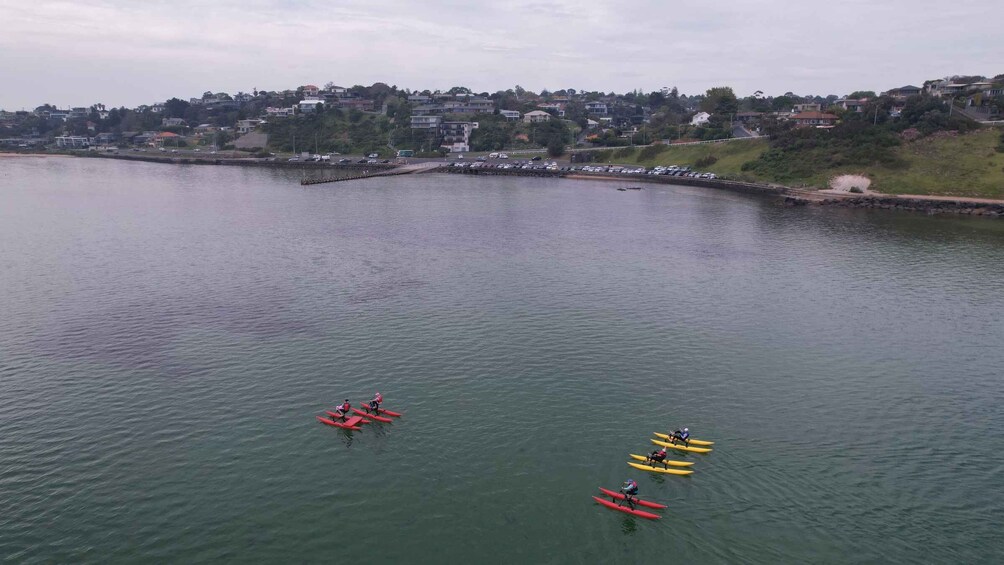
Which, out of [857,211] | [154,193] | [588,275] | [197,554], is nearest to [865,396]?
[588,275]

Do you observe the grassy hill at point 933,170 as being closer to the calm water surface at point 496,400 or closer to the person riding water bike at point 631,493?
the calm water surface at point 496,400

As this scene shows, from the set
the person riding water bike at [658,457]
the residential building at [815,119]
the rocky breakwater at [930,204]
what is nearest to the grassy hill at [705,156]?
the residential building at [815,119]

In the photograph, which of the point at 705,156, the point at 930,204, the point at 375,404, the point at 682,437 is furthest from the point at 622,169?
the point at 375,404

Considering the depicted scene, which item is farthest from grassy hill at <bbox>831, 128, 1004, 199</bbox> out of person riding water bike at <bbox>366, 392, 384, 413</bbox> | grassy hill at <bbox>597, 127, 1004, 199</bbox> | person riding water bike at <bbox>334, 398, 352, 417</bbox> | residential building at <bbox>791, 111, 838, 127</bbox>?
person riding water bike at <bbox>334, 398, 352, 417</bbox>

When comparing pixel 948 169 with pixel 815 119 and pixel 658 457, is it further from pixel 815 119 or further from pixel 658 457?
pixel 658 457

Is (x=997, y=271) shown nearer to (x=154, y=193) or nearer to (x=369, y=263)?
(x=369, y=263)
